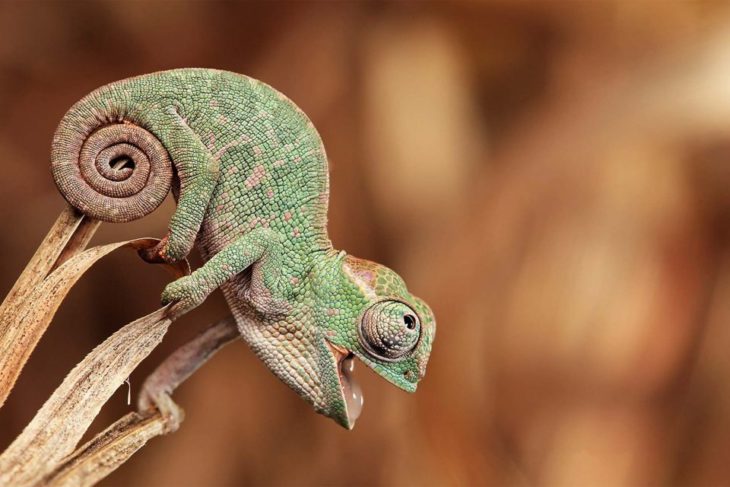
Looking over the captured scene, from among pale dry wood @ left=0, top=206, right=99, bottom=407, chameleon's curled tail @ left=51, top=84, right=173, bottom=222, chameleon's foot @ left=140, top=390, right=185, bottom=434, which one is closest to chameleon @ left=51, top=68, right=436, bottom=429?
chameleon's curled tail @ left=51, top=84, right=173, bottom=222

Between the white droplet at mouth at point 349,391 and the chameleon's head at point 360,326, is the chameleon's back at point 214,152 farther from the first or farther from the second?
the white droplet at mouth at point 349,391

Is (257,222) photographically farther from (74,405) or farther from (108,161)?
(74,405)

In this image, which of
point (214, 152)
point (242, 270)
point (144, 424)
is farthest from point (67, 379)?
point (214, 152)

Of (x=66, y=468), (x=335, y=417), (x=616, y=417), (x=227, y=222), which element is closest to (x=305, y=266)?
(x=227, y=222)

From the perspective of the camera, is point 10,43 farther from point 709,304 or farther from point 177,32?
point 709,304

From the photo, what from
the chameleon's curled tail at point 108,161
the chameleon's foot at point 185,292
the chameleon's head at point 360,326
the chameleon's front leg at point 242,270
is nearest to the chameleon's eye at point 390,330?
the chameleon's head at point 360,326

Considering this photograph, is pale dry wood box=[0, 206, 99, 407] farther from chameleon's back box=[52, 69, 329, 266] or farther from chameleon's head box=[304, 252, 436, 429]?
chameleon's head box=[304, 252, 436, 429]
